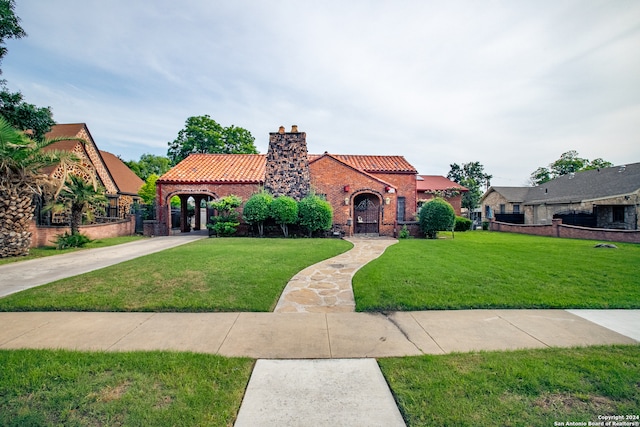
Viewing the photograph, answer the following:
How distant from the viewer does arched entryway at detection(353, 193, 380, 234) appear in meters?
18.8

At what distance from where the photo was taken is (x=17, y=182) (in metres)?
10.4

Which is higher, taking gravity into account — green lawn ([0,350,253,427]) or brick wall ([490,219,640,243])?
brick wall ([490,219,640,243])

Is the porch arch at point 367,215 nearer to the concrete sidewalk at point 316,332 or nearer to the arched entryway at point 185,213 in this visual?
the arched entryway at point 185,213

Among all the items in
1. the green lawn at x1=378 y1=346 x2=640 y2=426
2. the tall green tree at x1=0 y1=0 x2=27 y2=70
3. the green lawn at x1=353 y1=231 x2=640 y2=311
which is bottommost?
the green lawn at x1=378 y1=346 x2=640 y2=426

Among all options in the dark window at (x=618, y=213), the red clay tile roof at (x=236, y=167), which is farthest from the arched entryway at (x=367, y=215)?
the dark window at (x=618, y=213)

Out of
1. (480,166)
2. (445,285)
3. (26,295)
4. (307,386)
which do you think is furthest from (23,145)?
(480,166)

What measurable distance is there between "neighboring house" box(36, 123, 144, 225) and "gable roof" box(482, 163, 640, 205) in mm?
35727

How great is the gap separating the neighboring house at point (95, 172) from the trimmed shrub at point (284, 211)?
11927 millimetres

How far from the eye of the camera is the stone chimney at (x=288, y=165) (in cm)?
1786

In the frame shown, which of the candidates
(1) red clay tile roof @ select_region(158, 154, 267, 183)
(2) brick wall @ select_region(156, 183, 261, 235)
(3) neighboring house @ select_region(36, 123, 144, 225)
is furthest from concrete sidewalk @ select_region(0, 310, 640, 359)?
(3) neighboring house @ select_region(36, 123, 144, 225)

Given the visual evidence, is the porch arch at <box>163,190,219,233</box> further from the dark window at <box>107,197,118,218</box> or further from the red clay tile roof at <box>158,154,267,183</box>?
the dark window at <box>107,197,118,218</box>

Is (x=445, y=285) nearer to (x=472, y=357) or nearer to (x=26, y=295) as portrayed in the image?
(x=472, y=357)

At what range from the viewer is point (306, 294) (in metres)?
6.14

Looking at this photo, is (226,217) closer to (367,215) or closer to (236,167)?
(236,167)
